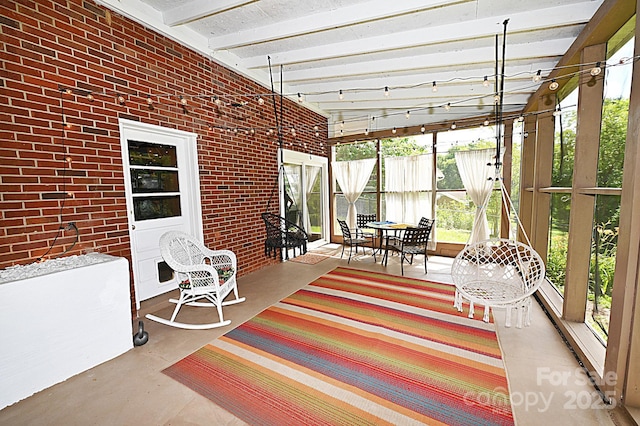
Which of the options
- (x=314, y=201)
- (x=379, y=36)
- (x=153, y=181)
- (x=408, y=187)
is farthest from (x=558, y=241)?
(x=153, y=181)

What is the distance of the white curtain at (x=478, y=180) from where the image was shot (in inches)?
193

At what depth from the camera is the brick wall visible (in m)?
2.07

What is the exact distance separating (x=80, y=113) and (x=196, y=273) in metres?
1.80

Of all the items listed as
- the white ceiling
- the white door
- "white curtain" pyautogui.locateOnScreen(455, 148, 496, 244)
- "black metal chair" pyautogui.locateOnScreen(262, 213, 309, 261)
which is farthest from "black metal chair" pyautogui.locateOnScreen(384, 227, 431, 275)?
the white door

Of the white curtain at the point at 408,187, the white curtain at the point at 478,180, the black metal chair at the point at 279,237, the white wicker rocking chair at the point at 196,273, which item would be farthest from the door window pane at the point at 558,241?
the white wicker rocking chair at the point at 196,273

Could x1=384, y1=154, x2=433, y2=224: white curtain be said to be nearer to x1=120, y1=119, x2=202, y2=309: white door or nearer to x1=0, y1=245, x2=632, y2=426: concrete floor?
x1=0, y1=245, x2=632, y2=426: concrete floor

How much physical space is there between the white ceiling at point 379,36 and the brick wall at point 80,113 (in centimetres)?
31

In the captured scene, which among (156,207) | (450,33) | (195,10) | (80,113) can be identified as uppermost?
(195,10)

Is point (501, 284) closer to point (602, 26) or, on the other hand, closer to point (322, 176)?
point (602, 26)

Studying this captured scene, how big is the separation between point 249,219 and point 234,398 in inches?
113

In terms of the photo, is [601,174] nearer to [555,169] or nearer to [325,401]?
[555,169]

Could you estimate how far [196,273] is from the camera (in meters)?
2.79

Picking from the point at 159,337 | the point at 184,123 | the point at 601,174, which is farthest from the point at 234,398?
the point at 601,174

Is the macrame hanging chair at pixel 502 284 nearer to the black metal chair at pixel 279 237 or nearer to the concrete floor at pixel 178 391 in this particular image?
the concrete floor at pixel 178 391
